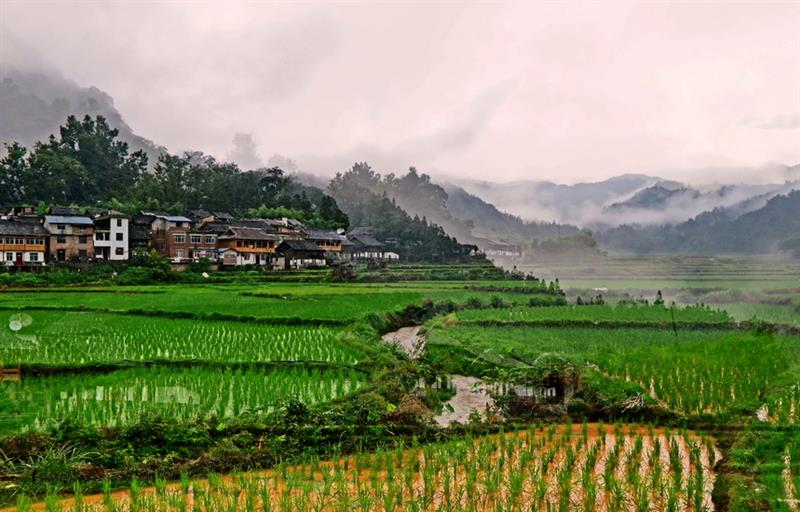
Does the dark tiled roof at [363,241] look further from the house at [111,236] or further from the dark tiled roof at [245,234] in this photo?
the house at [111,236]

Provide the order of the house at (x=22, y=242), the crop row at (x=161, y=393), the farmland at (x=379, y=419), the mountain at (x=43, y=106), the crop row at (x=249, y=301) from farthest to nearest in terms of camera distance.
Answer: the mountain at (x=43, y=106)
the house at (x=22, y=242)
the crop row at (x=249, y=301)
the crop row at (x=161, y=393)
the farmland at (x=379, y=419)

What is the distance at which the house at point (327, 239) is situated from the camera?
1635 inches

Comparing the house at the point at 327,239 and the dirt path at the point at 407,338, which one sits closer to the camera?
the dirt path at the point at 407,338

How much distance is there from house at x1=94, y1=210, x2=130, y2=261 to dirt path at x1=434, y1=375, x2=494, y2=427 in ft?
95.7

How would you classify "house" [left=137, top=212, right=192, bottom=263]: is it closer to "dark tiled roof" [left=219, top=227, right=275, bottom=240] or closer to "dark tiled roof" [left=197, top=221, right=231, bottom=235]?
"dark tiled roof" [left=197, top=221, right=231, bottom=235]

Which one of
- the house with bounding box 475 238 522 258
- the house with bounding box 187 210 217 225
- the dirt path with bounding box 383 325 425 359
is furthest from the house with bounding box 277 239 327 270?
the house with bounding box 475 238 522 258

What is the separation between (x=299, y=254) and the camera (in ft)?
124

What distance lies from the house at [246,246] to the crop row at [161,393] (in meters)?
27.9

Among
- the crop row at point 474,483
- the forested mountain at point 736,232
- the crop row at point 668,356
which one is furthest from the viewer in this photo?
the forested mountain at point 736,232

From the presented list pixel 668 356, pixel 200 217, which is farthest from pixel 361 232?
pixel 668 356

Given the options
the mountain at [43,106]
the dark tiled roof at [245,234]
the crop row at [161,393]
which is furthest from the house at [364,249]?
the mountain at [43,106]

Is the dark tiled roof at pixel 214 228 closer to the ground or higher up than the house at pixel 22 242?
higher up

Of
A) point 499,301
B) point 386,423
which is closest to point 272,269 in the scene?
point 499,301

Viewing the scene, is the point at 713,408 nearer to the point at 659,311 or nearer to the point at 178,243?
the point at 659,311
